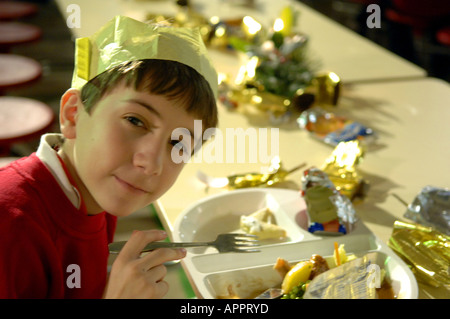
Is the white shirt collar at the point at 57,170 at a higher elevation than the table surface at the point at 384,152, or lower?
higher

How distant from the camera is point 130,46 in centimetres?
68

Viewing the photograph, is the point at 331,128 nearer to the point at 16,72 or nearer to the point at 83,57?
the point at 83,57

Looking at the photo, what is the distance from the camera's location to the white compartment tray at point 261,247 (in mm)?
971

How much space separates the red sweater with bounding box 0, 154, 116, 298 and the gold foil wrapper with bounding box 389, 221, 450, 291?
53cm

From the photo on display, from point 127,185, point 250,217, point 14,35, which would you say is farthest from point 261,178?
point 14,35

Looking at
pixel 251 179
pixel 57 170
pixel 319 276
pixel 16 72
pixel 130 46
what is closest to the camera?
pixel 130 46

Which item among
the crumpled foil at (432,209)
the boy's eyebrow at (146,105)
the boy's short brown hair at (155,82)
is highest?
the boy's short brown hair at (155,82)

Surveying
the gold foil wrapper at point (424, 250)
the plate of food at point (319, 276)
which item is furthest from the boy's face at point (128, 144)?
the gold foil wrapper at point (424, 250)

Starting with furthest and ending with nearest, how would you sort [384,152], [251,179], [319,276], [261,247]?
[384,152] → [251,179] → [261,247] → [319,276]

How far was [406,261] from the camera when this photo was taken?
101 centimetres

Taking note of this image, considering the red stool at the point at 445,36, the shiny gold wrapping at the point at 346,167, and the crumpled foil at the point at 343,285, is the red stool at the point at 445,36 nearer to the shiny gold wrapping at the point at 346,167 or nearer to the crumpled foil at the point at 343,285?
the shiny gold wrapping at the point at 346,167

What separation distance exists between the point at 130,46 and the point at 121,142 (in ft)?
0.38

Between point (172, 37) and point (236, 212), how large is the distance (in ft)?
1.86

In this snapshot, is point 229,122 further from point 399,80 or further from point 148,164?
point 148,164
